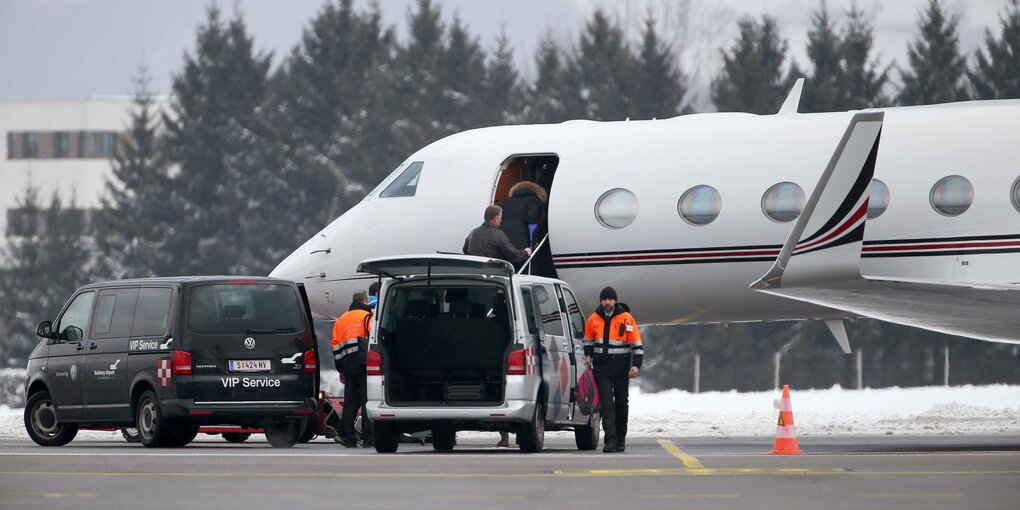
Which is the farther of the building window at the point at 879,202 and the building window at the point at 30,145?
the building window at the point at 30,145

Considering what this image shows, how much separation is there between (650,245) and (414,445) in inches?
136

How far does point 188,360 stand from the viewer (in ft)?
61.3

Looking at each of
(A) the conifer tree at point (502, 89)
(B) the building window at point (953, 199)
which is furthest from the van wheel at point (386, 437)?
(A) the conifer tree at point (502, 89)

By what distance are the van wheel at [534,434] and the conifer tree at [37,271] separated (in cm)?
4477

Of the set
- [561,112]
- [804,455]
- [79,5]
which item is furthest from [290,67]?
[79,5]

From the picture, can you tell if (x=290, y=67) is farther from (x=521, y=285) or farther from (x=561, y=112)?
(x=521, y=285)

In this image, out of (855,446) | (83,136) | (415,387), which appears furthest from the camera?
(83,136)

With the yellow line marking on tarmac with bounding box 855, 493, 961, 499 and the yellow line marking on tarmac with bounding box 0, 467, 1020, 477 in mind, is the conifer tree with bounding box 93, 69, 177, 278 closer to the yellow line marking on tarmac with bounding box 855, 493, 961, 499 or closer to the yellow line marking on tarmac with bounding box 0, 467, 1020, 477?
the yellow line marking on tarmac with bounding box 0, 467, 1020, 477

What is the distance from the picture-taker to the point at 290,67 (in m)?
64.6

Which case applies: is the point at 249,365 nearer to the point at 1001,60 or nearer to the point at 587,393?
the point at 587,393

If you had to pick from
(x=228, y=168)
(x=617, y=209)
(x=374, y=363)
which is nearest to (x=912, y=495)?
(x=374, y=363)

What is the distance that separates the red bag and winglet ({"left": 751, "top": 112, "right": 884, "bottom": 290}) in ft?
9.18

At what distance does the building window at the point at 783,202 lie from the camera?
2012 centimetres

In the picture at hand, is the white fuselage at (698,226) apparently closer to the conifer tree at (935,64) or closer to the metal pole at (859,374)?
the metal pole at (859,374)
